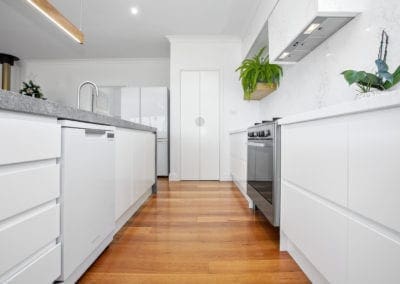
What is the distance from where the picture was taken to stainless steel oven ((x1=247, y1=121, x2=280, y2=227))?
1523 millimetres

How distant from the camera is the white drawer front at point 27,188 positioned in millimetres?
688

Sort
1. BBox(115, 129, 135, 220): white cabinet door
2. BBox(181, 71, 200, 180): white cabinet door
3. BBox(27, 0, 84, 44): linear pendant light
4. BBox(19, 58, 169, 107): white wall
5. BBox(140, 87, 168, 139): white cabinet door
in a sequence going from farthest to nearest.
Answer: BBox(19, 58, 169, 107): white wall
BBox(140, 87, 168, 139): white cabinet door
BBox(181, 71, 200, 180): white cabinet door
BBox(27, 0, 84, 44): linear pendant light
BBox(115, 129, 135, 220): white cabinet door

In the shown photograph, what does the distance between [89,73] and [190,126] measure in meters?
3.06

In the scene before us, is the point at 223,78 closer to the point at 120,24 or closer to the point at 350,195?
the point at 120,24

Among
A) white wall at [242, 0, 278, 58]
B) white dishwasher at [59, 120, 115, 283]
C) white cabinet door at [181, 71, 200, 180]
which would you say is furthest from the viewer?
white cabinet door at [181, 71, 200, 180]

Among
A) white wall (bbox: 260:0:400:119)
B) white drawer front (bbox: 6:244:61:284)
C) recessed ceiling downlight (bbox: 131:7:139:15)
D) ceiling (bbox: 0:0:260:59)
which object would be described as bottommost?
white drawer front (bbox: 6:244:61:284)

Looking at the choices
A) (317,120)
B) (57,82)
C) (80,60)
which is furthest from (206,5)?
(57,82)

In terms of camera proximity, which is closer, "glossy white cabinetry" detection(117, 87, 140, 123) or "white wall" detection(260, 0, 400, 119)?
"white wall" detection(260, 0, 400, 119)

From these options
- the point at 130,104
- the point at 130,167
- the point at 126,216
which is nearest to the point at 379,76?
the point at 130,167

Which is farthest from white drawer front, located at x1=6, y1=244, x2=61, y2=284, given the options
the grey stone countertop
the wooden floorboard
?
the grey stone countertop

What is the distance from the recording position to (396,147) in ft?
1.92

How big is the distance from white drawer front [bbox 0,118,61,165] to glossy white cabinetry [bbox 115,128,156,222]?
723 mm

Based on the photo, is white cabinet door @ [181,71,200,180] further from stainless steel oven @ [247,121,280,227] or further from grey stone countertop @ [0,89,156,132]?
grey stone countertop @ [0,89,156,132]

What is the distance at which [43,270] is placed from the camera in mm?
850
